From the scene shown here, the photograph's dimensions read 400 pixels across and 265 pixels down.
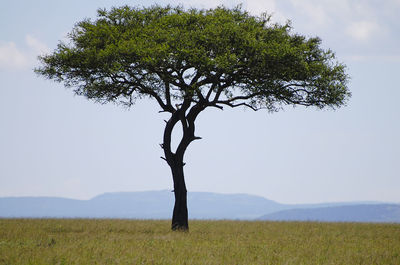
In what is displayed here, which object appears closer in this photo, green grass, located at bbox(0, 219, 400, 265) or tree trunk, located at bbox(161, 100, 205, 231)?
green grass, located at bbox(0, 219, 400, 265)

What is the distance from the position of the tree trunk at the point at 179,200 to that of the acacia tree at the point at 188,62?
0.21ft

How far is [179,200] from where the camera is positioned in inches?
1211

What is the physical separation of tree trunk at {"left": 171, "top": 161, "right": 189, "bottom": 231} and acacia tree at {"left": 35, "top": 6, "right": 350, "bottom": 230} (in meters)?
0.06

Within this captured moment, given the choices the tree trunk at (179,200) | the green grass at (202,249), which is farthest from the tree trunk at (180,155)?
the green grass at (202,249)

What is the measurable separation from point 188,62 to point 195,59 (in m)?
1.41

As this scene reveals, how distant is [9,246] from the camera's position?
20.4 metres

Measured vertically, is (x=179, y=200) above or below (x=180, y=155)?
below

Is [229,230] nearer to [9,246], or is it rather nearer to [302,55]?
[302,55]

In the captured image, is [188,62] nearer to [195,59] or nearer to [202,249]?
[195,59]

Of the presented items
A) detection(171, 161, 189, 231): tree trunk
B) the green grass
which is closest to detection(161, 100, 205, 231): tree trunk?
detection(171, 161, 189, 231): tree trunk

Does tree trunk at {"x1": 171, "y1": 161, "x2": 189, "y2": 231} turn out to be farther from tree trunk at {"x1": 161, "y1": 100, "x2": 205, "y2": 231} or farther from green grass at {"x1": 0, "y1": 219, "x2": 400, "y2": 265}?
green grass at {"x1": 0, "y1": 219, "x2": 400, "y2": 265}

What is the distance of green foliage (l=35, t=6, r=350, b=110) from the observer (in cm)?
2784

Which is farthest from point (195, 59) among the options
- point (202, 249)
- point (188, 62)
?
point (202, 249)

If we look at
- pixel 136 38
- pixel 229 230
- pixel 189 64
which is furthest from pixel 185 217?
pixel 136 38
